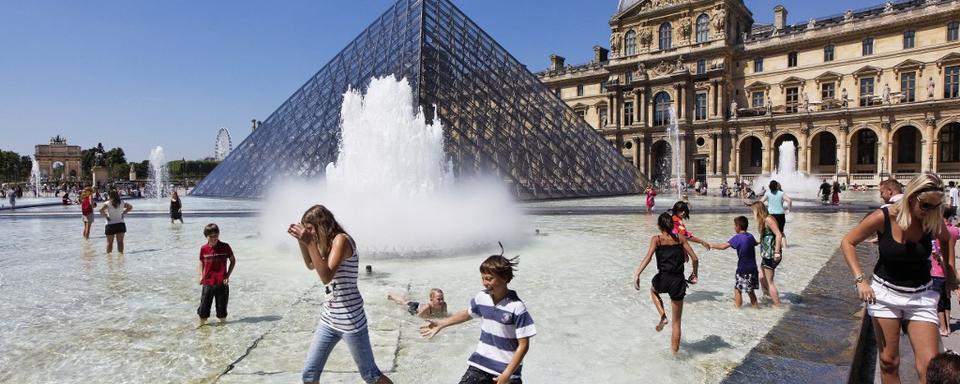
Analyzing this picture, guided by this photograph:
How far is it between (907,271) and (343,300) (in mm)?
2671

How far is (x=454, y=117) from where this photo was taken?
18.0m

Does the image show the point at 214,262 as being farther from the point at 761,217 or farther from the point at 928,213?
the point at 761,217

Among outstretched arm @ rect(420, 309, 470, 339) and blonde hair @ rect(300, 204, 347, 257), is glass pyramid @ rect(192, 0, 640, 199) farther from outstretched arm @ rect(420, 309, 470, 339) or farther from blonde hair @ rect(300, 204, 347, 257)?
outstretched arm @ rect(420, 309, 470, 339)

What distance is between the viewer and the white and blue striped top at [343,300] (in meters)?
2.62

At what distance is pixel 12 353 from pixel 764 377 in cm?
508

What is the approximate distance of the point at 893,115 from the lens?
3322 cm

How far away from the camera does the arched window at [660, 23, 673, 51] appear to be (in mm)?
40969

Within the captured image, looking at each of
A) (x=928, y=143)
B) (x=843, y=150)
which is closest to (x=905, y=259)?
(x=928, y=143)

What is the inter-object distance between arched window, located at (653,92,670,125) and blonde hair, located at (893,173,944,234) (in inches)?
1626

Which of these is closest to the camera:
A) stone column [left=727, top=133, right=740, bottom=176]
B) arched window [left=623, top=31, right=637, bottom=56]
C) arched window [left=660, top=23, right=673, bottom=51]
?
stone column [left=727, top=133, right=740, bottom=176]

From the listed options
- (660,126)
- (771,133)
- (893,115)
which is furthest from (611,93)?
(893,115)

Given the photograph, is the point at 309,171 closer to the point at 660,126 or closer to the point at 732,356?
the point at 732,356

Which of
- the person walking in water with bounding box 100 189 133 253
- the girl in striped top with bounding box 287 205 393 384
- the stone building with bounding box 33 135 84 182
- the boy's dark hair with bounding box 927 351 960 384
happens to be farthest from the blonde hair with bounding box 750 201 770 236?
the stone building with bounding box 33 135 84 182

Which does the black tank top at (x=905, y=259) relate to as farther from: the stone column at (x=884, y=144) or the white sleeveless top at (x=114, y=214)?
the stone column at (x=884, y=144)
